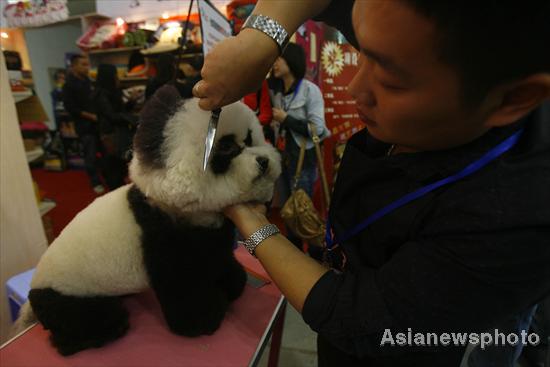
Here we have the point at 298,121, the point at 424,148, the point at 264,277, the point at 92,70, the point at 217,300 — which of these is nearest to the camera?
the point at 424,148

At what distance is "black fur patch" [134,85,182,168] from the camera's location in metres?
0.62

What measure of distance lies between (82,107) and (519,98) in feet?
11.6

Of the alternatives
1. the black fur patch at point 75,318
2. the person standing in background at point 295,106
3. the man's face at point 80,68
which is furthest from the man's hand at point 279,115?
the man's face at point 80,68

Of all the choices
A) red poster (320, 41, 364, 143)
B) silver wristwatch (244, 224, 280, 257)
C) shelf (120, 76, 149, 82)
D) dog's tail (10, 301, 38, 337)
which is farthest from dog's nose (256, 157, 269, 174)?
shelf (120, 76, 149, 82)

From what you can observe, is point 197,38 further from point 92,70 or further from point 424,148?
point 424,148

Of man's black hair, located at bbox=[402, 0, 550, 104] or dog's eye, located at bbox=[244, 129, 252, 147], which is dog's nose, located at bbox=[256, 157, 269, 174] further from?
man's black hair, located at bbox=[402, 0, 550, 104]

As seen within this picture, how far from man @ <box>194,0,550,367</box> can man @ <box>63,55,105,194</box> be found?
3.18 m

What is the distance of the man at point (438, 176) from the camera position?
294 millimetres

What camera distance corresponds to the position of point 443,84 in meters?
0.32

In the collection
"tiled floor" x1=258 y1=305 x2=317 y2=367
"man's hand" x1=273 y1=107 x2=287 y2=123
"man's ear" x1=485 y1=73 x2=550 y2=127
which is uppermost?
"man's ear" x1=485 y1=73 x2=550 y2=127

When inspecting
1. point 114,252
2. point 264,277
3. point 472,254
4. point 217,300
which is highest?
point 472,254

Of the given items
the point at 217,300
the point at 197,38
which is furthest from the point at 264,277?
the point at 197,38

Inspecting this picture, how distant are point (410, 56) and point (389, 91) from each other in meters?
0.05

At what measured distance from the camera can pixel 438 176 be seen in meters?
0.41
